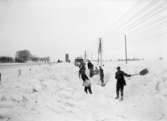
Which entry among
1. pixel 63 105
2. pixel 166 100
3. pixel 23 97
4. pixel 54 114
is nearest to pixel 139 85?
pixel 166 100

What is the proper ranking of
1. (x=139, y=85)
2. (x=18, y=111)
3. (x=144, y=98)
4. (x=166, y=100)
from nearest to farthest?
(x=18, y=111) < (x=166, y=100) < (x=144, y=98) < (x=139, y=85)

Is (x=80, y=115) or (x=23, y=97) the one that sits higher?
(x=23, y=97)

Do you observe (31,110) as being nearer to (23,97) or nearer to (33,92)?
(23,97)

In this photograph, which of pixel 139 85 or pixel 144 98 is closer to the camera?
pixel 144 98

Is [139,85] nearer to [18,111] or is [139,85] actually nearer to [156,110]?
[156,110]

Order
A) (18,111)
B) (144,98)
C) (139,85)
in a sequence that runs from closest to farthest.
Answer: (18,111) < (144,98) < (139,85)

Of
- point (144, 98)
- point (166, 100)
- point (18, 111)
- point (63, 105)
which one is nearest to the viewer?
point (18, 111)

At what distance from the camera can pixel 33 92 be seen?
877cm

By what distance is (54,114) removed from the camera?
22.3 ft

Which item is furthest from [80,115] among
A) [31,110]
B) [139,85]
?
[139,85]

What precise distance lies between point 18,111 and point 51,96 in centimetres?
281

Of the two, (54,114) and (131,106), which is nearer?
(54,114)

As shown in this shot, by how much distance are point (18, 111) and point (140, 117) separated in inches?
183

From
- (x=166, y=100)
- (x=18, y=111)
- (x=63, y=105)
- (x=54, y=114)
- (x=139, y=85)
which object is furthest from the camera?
(x=139, y=85)
